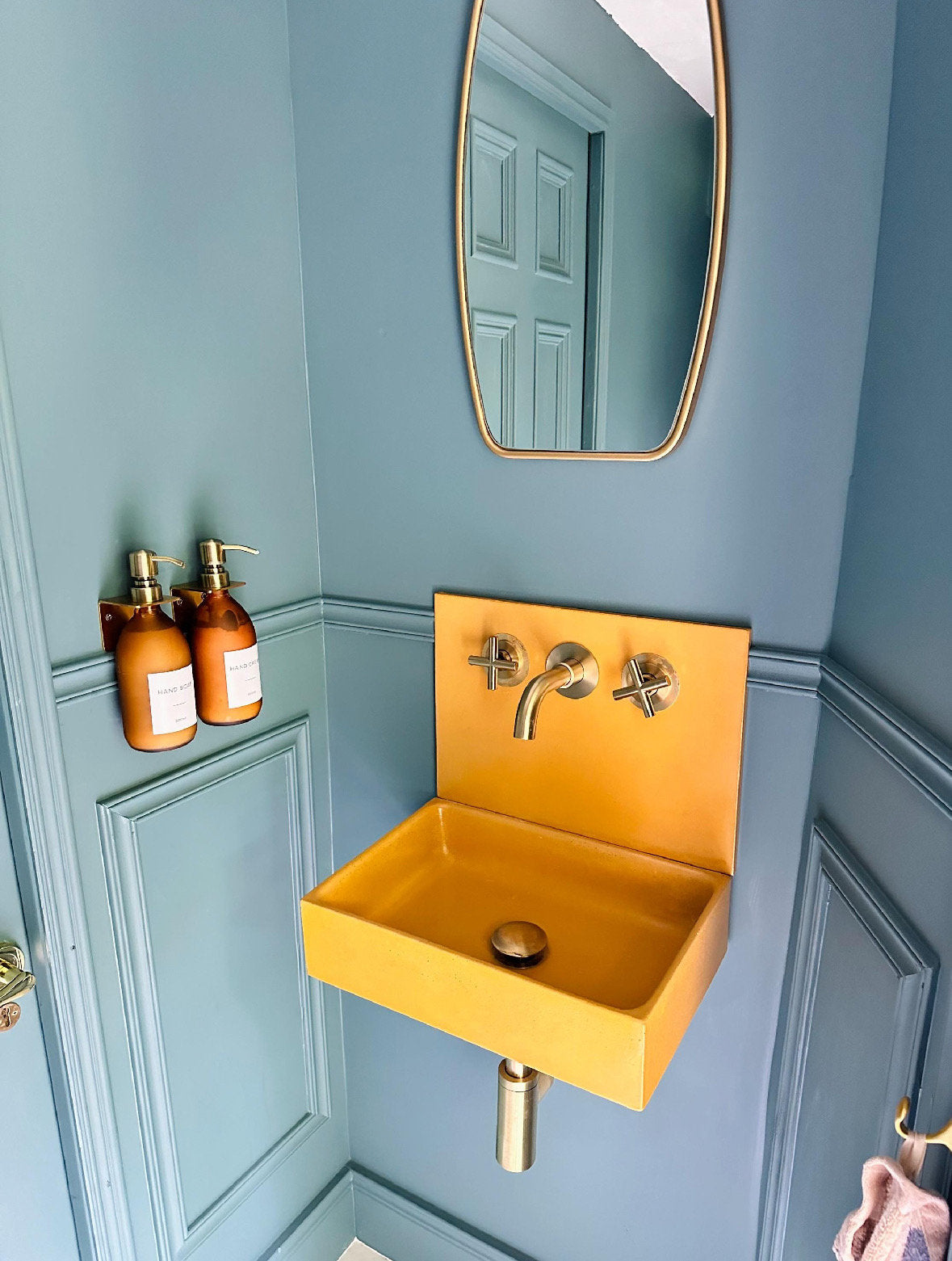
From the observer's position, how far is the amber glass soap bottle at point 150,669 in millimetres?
969

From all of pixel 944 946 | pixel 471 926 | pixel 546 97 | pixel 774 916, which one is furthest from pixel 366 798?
pixel 546 97

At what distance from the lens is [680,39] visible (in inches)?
35.4

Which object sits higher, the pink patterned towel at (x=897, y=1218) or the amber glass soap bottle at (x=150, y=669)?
the amber glass soap bottle at (x=150, y=669)

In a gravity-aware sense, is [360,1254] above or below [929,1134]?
below

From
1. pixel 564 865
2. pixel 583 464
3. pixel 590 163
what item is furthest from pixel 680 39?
pixel 564 865

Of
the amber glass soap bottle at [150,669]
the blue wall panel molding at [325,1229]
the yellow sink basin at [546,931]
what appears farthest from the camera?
the blue wall panel molding at [325,1229]

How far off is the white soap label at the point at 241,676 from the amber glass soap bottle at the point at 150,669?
0.20 ft

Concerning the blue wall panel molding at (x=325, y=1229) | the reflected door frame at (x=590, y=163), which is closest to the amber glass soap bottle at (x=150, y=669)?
the reflected door frame at (x=590, y=163)

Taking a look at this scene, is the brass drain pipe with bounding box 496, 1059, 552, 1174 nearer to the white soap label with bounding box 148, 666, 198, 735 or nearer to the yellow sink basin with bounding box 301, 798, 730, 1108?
the yellow sink basin with bounding box 301, 798, 730, 1108

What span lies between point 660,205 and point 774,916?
2.89ft

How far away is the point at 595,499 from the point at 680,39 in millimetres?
512

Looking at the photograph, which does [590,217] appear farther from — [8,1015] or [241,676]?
[8,1015]

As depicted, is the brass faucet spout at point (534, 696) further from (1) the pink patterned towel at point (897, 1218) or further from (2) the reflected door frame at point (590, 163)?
(1) the pink patterned towel at point (897, 1218)

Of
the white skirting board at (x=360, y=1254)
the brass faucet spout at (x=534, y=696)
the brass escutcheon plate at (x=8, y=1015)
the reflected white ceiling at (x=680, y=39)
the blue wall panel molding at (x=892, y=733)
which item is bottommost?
the white skirting board at (x=360, y=1254)
